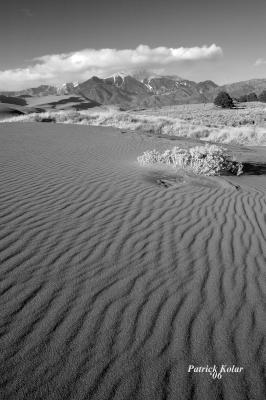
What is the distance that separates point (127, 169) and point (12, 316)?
21.9 ft

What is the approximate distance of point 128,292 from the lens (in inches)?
132

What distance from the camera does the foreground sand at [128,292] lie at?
237cm

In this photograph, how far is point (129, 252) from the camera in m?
4.19

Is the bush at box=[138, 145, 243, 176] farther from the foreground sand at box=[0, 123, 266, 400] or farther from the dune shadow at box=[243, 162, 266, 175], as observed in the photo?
the foreground sand at box=[0, 123, 266, 400]

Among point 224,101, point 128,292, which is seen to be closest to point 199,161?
point 128,292

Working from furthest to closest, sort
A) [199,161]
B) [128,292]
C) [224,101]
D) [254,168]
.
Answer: [224,101]
[254,168]
[199,161]
[128,292]

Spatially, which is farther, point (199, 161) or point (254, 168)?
point (254, 168)

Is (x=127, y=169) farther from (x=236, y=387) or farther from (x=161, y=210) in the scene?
(x=236, y=387)

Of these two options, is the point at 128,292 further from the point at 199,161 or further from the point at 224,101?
the point at 224,101

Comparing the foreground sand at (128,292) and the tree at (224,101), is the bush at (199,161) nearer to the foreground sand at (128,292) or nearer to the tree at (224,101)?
the foreground sand at (128,292)

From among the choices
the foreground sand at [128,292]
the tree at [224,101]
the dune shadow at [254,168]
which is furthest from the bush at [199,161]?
the tree at [224,101]

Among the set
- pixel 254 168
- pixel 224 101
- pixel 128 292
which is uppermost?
pixel 224 101

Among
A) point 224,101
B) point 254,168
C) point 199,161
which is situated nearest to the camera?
point 199,161

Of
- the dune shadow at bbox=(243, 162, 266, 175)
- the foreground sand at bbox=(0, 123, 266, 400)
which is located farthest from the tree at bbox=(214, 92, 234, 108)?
the foreground sand at bbox=(0, 123, 266, 400)
